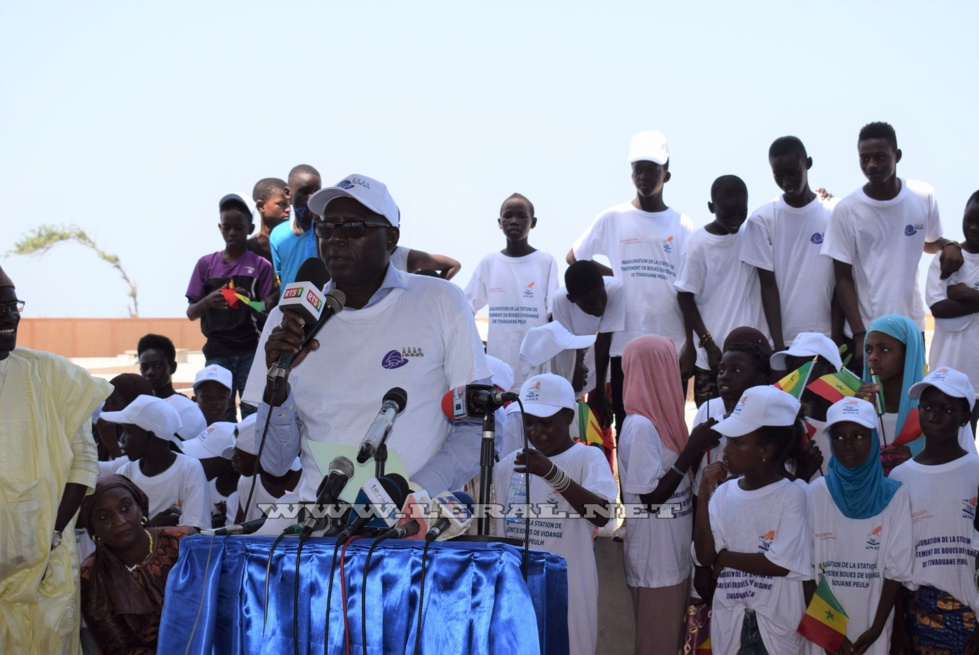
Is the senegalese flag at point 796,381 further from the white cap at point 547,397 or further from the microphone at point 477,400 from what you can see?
the microphone at point 477,400

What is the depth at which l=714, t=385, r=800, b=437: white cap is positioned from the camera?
497cm

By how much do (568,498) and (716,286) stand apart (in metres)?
2.49

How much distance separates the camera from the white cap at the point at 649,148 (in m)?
7.41

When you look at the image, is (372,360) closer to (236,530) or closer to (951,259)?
(236,530)

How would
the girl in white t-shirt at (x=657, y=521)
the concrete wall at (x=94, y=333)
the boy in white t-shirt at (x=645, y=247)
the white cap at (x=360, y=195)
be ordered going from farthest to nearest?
the concrete wall at (x=94, y=333), the boy in white t-shirt at (x=645, y=247), the girl in white t-shirt at (x=657, y=521), the white cap at (x=360, y=195)

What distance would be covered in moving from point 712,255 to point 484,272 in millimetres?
2008

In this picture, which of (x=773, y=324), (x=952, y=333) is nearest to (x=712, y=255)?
(x=773, y=324)

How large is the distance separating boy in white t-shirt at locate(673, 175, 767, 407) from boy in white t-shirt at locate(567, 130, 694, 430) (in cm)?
19

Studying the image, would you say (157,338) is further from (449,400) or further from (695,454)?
(449,400)

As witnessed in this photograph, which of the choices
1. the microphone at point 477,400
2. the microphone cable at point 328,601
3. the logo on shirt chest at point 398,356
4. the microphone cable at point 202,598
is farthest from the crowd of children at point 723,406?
the microphone cable at point 202,598

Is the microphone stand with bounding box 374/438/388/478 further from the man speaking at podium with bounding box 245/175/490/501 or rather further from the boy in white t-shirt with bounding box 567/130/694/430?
the boy in white t-shirt with bounding box 567/130/694/430

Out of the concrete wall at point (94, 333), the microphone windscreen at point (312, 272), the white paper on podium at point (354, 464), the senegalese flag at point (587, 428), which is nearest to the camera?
the white paper on podium at point (354, 464)

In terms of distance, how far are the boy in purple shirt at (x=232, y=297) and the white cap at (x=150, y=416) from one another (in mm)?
1586

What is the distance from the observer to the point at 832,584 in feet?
16.4
